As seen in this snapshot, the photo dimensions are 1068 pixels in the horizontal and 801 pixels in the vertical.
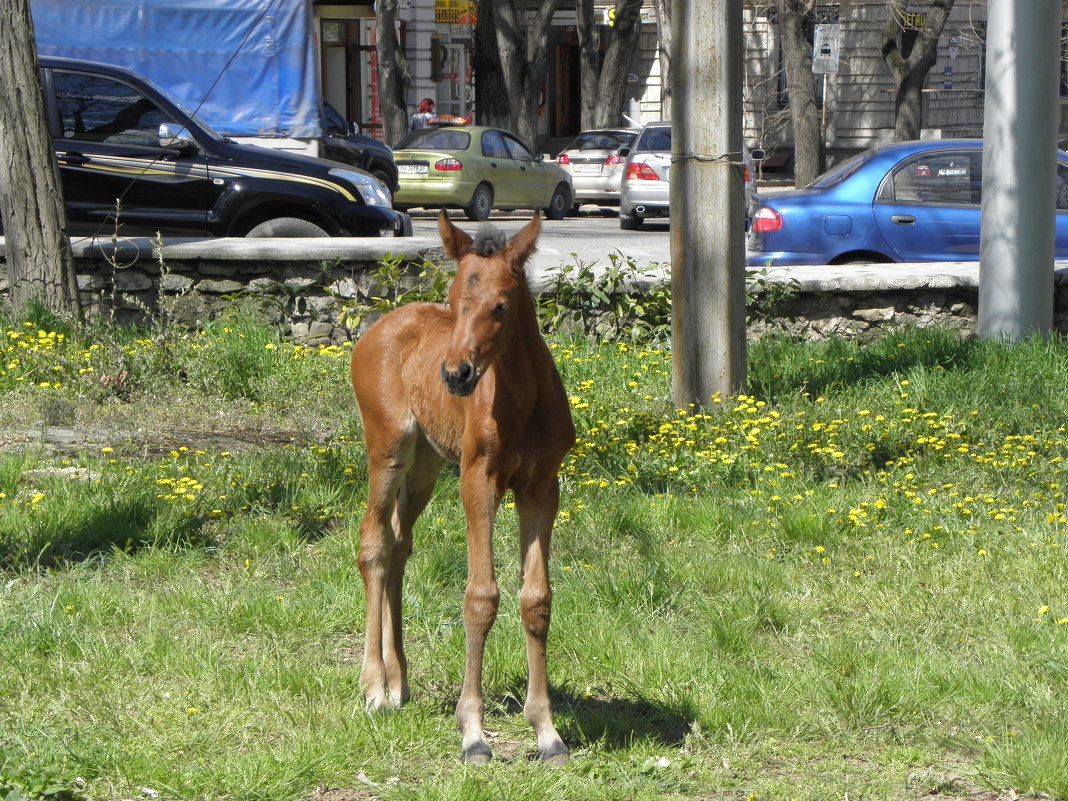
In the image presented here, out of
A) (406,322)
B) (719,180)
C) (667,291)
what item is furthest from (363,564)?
(667,291)

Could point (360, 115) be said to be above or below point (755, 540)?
above

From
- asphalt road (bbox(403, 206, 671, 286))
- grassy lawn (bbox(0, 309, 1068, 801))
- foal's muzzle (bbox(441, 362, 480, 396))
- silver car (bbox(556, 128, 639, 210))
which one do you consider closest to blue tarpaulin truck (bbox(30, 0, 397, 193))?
asphalt road (bbox(403, 206, 671, 286))

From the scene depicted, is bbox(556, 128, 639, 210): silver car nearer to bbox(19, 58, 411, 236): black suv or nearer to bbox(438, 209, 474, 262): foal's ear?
bbox(19, 58, 411, 236): black suv

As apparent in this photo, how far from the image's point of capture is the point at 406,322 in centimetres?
450

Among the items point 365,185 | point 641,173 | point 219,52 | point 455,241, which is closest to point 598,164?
point 641,173

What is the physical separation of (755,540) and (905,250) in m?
6.25

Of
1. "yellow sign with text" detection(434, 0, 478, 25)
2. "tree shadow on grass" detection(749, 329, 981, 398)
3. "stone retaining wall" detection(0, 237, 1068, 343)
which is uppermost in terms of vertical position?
"yellow sign with text" detection(434, 0, 478, 25)

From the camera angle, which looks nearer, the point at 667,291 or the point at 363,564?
the point at 363,564

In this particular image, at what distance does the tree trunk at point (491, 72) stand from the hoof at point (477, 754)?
95.4 feet

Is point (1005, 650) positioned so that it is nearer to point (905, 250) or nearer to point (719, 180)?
point (719, 180)

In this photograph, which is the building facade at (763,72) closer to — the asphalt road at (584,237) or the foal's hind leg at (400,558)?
the asphalt road at (584,237)

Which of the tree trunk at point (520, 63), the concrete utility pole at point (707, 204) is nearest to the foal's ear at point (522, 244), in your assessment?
the concrete utility pole at point (707, 204)

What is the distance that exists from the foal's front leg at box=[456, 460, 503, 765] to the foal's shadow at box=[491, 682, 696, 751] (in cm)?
39

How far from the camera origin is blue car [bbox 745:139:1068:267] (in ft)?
37.7
